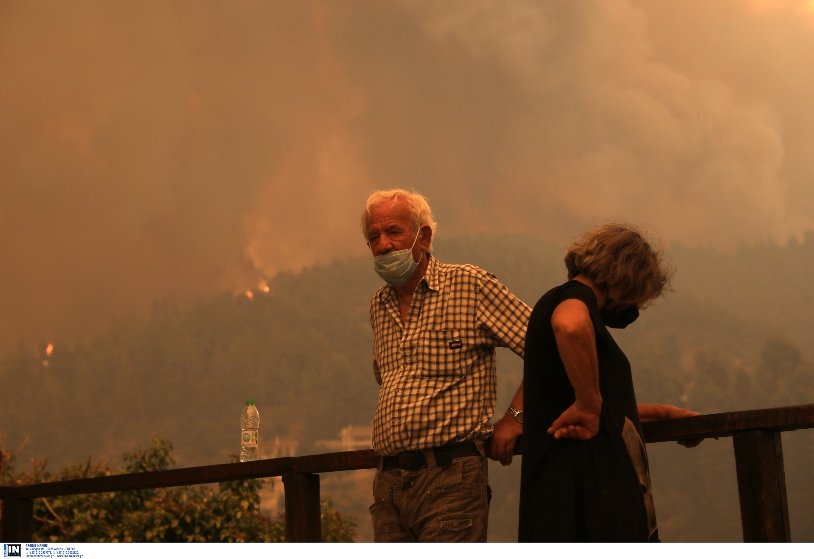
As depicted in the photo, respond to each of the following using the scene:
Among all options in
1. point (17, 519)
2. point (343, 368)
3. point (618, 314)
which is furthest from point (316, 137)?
point (618, 314)

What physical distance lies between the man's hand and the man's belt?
0.11 ft

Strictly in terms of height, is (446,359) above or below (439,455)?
above

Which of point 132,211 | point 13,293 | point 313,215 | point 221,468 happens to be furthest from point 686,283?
point 221,468

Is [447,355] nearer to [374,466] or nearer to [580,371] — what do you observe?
[374,466]

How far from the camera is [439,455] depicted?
1962 mm

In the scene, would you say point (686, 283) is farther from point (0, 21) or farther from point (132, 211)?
point (0, 21)

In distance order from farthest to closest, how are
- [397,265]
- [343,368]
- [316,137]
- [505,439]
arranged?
[316,137]
[343,368]
[397,265]
[505,439]

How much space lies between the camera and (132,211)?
12586mm

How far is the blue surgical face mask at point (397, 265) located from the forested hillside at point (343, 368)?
924cm

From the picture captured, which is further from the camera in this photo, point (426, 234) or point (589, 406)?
point (426, 234)

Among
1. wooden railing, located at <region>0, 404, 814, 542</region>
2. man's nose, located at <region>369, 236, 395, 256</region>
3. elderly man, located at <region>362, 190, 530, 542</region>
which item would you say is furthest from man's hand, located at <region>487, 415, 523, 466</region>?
man's nose, located at <region>369, 236, 395, 256</region>

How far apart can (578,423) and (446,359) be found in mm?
423

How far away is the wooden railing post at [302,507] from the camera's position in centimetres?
238

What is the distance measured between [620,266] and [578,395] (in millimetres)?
227
